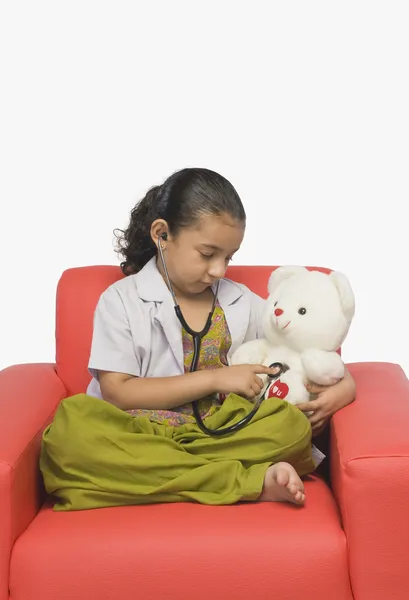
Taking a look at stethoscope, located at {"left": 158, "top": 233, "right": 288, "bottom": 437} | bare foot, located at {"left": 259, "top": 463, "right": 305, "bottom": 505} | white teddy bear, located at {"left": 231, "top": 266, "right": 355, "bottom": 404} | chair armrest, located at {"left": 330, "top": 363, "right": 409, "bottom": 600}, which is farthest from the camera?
white teddy bear, located at {"left": 231, "top": 266, "right": 355, "bottom": 404}

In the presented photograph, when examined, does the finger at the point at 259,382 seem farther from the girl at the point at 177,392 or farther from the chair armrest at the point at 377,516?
the chair armrest at the point at 377,516

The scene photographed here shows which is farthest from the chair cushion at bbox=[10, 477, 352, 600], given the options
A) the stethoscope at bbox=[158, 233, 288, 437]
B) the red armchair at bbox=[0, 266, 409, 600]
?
the stethoscope at bbox=[158, 233, 288, 437]

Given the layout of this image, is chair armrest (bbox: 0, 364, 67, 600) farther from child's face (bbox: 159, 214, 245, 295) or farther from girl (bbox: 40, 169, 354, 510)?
child's face (bbox: 159, 214, 245, 295)

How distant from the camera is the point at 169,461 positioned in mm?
2369

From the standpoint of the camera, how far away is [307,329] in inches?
101

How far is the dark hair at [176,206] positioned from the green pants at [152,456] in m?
0.49

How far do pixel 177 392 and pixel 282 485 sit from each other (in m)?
0.38

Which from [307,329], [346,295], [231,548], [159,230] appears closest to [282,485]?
[231,548]

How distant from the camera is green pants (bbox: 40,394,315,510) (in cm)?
235

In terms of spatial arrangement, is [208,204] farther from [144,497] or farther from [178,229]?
[144,497]

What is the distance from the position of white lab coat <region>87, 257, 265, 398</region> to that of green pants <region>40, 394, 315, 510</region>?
21 cm

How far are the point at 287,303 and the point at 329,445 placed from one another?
14.6 inches

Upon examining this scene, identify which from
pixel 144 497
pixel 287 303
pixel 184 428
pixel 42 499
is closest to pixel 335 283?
pixel 287 303

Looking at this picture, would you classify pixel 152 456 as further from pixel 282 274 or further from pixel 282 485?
pixel 282 274
